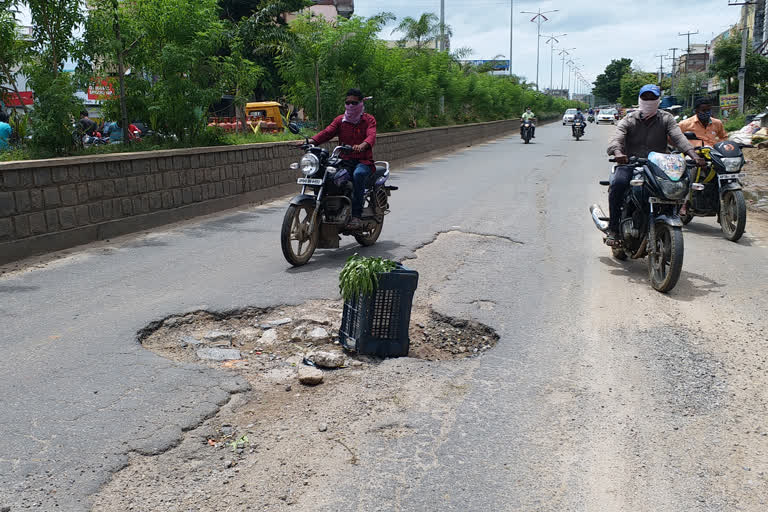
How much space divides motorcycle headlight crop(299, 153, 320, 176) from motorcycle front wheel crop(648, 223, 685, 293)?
332 cm

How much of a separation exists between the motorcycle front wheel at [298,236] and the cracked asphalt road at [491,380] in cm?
20

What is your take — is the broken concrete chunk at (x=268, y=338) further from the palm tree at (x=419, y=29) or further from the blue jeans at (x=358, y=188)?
the palm tree at (x=419, y=29)

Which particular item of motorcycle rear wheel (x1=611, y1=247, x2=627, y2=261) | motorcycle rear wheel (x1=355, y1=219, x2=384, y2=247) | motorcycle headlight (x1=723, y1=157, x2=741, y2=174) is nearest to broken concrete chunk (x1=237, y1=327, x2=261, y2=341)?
motorcycle rear wheel (x1=355, y1=219, x2=384, y2=247)

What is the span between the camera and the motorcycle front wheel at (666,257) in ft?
20.1

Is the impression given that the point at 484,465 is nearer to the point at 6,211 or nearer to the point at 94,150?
the point at 6,211

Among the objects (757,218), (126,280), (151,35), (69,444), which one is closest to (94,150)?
(151,35)

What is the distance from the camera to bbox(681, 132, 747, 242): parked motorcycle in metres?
8.95

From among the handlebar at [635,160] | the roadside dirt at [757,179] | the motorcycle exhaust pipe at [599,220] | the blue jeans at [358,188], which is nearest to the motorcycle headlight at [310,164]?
the blue jeans at [358,188]

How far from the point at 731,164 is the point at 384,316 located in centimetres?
645

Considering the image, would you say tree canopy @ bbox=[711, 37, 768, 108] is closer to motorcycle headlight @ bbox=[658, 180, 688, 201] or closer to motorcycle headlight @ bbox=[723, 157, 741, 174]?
motorcycle headlight @ bbox=[723, 157, 741, 174]

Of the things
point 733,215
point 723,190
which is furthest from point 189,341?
point 723,190

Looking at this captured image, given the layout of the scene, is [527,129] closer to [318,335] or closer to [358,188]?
[358,188]

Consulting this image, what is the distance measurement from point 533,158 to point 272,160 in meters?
12.9

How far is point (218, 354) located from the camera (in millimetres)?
4809
